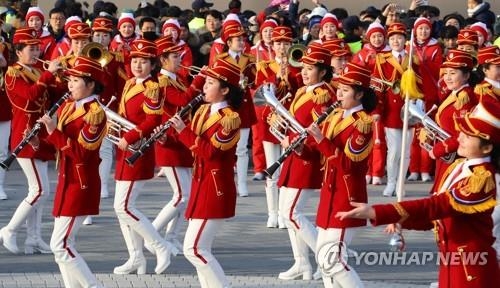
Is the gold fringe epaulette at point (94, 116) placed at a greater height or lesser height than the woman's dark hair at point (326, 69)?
lesser

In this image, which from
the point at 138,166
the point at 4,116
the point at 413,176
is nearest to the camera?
the point at 138,166

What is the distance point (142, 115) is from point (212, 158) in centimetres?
181

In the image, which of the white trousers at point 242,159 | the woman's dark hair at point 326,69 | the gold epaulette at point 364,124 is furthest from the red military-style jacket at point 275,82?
the gold epaulette at point 364,124

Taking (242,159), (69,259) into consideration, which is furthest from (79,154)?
(242,159)

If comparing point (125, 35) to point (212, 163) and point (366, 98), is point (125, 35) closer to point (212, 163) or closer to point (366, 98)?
point (212, 163)

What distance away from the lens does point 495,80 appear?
14.7m

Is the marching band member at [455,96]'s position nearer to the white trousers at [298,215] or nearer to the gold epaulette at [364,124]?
the white trousers at [298,215]

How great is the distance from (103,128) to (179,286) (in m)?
1.54

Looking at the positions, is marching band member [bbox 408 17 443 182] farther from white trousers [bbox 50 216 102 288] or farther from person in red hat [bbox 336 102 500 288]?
person in red hat [bbox 336 102 500 288]

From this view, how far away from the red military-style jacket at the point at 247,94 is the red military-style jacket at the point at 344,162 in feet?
14.4

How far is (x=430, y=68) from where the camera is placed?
18.4 metres

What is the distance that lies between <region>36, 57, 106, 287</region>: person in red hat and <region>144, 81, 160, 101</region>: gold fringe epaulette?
1163 mm

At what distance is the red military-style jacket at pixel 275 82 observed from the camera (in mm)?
15333

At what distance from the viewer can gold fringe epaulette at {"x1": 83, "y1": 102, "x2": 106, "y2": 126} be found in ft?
38.3
